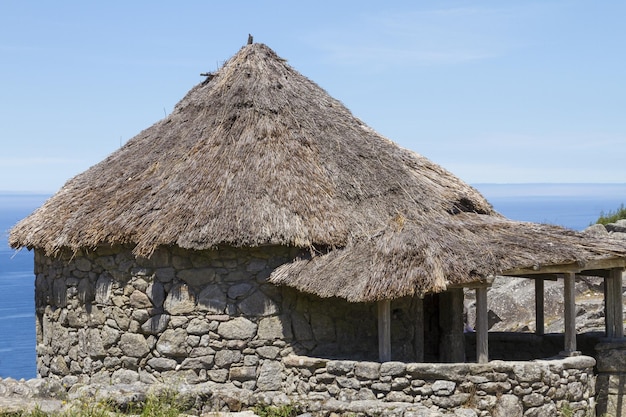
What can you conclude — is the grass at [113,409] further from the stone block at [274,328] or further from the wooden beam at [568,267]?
the wooden beam at [568,267]

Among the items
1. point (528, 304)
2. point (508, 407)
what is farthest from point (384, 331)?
point (528, 304)

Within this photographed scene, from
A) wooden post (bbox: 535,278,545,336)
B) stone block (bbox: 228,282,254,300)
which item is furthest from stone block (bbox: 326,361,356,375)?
wooden post (bbox: 535,278,545,336)

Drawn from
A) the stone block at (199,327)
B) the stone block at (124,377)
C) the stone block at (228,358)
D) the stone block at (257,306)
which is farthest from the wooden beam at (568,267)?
the stone block at (124,377)

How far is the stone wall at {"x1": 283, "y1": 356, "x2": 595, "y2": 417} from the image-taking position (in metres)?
12.2

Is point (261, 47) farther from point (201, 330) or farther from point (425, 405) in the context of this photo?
point (425, 405)

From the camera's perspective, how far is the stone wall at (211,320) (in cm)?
1352

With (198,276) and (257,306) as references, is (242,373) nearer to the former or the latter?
(257,306)

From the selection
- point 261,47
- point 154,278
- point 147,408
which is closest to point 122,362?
point 154,278

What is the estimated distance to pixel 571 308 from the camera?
1332cm

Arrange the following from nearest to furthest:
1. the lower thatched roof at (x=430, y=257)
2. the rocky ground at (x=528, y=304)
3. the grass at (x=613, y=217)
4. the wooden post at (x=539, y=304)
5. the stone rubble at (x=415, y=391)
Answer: the stone rubble at (x=415, y=391) → the lower thatched roof at (x=430, y=257) → the wooden post at (x=539, y=304) → the rocky ground at (x=528, y=304) → the grass at (x=613, y=217)

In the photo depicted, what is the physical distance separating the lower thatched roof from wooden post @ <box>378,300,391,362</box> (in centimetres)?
59

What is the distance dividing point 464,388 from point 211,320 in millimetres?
3713

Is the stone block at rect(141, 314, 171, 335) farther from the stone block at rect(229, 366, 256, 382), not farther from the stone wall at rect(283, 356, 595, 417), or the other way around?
the stone wall at rect(283, 356, 595, 417)

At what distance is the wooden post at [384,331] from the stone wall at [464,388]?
0.38 metres
